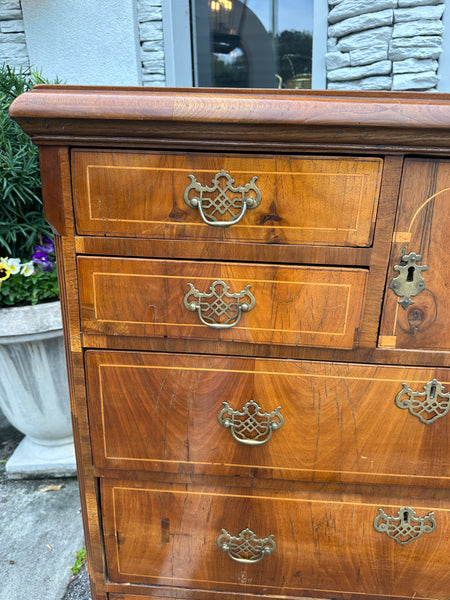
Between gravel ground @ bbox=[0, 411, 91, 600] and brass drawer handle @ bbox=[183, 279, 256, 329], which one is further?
gravel ground @ bbox=[0, 411, 91, 600]

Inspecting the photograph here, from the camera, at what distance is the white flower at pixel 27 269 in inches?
54.3

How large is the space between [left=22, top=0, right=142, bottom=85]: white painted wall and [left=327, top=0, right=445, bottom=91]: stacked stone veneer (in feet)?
3.00

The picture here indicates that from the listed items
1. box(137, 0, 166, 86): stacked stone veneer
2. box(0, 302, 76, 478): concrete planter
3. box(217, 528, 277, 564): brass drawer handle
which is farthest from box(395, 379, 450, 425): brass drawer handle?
box(137, 0, 166, 86): stacked stone veneer

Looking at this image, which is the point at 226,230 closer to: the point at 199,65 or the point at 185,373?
the point at 185,373

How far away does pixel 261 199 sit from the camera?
765mm

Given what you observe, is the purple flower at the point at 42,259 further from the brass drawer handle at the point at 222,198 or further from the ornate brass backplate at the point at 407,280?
the ornate brass backplate at the point at 407,280

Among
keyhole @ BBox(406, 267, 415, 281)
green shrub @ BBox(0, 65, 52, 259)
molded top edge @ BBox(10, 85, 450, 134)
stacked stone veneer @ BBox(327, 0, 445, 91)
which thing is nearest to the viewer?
molded top edge @ BBox(10, 85, 450, 134)

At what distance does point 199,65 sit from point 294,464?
1.84 meters

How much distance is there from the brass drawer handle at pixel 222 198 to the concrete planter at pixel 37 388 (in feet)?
2.64

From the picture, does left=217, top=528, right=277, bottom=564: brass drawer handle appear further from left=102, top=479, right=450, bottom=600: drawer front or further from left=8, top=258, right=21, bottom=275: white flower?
left=8, top=258, right=21, bottom=275: white flower

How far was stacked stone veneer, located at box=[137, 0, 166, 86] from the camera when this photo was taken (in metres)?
1.93

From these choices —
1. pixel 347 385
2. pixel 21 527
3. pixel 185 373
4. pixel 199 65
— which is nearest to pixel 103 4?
pixel 199 65

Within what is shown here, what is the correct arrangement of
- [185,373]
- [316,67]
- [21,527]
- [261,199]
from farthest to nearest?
[316,67]
[21,527]
[185,373]
[261,199]

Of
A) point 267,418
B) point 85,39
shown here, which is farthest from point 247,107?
point 85,39
